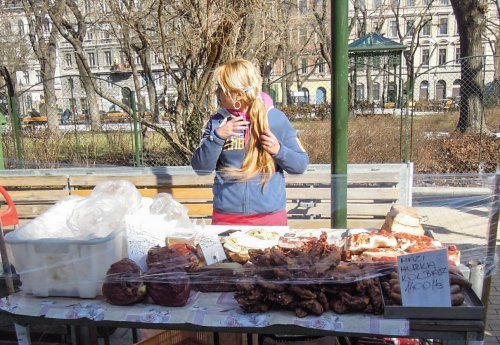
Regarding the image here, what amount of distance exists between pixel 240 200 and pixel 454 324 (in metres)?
1.21

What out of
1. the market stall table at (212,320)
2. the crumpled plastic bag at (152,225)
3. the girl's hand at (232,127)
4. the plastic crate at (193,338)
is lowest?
the plastic crate at (193,338)

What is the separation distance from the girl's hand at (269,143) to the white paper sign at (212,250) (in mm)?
528

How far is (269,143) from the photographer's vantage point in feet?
7.70

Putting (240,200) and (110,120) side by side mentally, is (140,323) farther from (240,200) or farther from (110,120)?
(110,120)

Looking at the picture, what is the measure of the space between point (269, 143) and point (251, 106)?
0.68ft

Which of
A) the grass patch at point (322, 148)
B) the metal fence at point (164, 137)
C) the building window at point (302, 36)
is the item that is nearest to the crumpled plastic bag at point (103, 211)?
the metal fence at point (164, 137)

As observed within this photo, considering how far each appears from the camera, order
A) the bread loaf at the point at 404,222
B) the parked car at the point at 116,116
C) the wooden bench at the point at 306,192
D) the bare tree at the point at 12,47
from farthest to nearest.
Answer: the bare tree at the point at 12,47 < the parked car at the point at 116,116 < the wooden bench at the point at 306,192 < the bread loaf at the point at 404,222

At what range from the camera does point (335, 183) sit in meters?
2.51

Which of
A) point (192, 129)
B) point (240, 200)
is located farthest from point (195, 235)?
point (192, 129)

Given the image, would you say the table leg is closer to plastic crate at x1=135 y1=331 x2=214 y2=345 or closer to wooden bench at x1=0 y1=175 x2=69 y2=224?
plastic crate at x1=135 y1=331 x2=214 y2=345

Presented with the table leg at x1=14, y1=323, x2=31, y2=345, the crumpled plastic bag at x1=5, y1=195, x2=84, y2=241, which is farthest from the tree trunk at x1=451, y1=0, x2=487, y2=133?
the table leg at x1=14, y1=323, x2=31, y2=345

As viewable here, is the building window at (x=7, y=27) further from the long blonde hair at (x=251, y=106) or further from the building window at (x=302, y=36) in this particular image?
the long blonde hair at (x=251, y=106)

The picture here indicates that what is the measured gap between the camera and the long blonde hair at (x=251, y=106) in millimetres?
2297

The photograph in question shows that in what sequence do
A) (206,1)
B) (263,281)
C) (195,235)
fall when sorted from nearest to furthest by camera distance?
(263,281) < (195,235) < (206,1)
